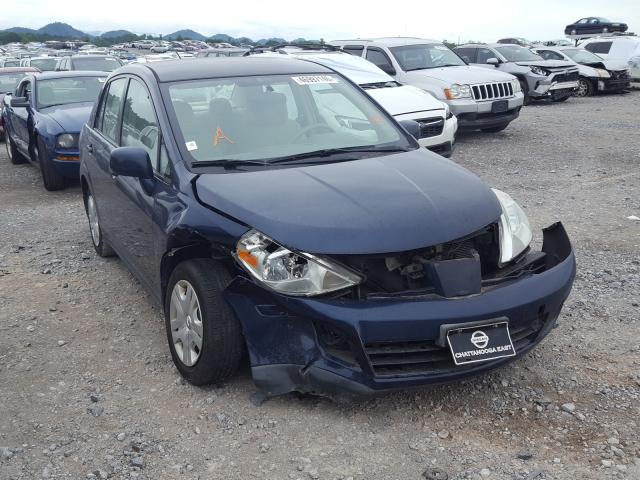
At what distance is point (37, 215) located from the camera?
7695mm

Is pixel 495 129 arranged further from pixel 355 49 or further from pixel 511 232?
pixel 511 232

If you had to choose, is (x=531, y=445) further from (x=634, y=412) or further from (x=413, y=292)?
(x=413, y=292)

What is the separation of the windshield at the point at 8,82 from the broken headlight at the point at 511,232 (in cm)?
1331

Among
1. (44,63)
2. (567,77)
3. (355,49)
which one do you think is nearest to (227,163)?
(355,49)

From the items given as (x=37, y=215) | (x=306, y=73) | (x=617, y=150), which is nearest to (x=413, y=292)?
(x=306, y=73)

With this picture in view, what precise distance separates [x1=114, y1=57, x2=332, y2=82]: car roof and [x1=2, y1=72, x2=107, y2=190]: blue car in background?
12.3 ft

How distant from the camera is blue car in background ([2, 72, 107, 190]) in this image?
867 centimetres

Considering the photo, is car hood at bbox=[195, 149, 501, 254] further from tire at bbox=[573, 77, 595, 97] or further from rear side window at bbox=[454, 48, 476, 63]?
tire at bbox=[573, 77, 595, 97]

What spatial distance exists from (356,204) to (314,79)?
1721 millimetres

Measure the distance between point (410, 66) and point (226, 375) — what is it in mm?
9882

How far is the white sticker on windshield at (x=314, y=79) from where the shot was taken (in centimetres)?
473

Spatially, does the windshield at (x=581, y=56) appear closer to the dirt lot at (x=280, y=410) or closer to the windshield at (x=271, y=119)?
the dirt lot at (x=280, y=410)

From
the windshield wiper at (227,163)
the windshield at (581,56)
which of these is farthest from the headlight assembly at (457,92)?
the windshield at (581,56)

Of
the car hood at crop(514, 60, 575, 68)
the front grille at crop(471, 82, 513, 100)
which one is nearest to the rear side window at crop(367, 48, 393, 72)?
the front grille at crop(471, 82, 513, 100)
